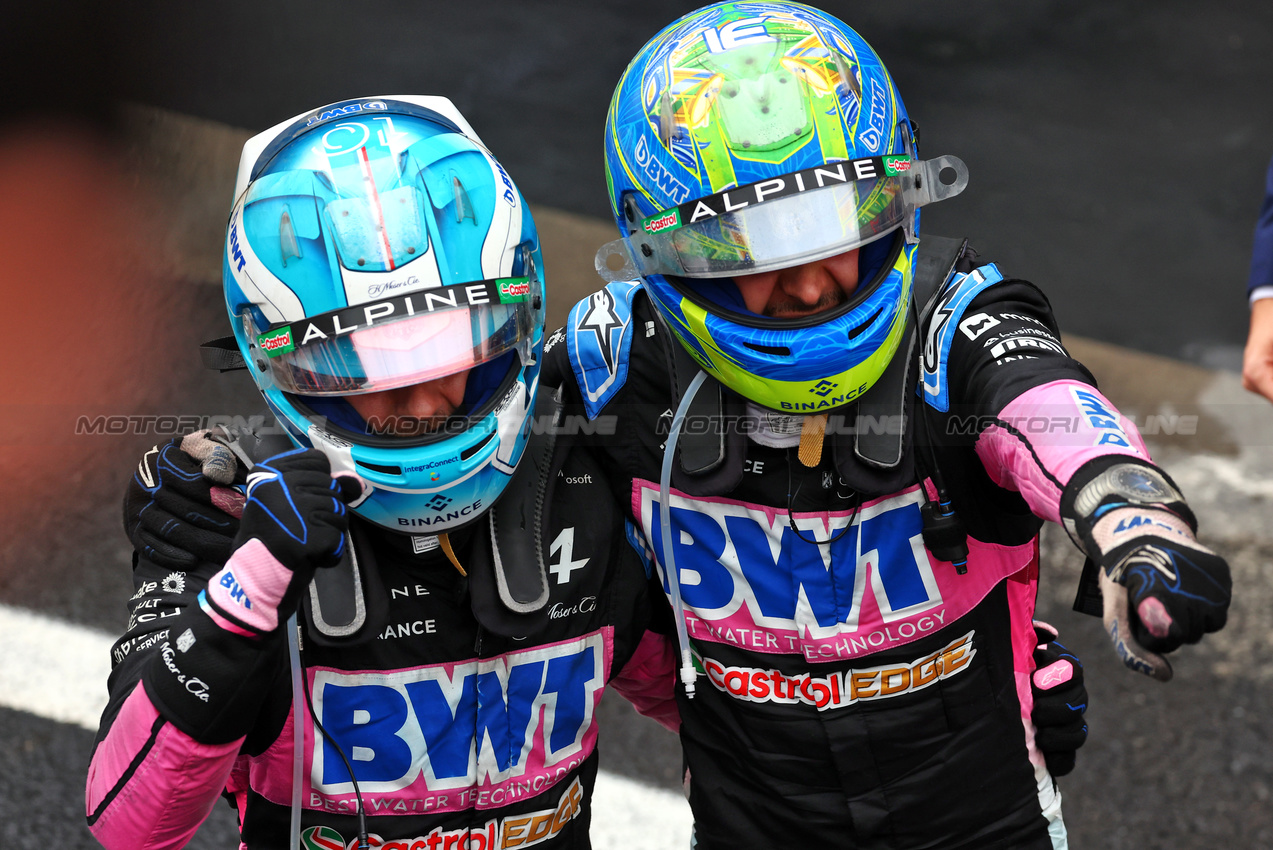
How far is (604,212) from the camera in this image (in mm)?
6336

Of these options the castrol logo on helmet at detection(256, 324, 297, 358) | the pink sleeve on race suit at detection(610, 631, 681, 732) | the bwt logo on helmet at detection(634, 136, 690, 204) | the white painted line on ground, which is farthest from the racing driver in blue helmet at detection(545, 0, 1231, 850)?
the white painted line on ground

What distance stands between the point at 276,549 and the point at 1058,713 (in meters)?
1.63

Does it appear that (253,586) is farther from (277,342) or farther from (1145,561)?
(1145,561)

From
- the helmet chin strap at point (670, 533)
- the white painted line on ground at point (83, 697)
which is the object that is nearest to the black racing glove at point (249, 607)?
the helmet chin strap at point (670, 533)

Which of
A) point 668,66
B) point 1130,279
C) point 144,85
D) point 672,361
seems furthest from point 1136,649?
point 144,85

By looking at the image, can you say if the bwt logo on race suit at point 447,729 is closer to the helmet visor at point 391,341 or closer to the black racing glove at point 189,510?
the black racing glove at point 189,510

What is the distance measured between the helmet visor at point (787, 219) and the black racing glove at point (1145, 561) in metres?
0.66

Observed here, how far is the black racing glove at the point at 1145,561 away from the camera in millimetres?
1567

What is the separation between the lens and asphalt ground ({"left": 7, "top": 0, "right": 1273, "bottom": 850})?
4883 mm

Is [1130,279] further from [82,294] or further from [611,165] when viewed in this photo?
[82,294]

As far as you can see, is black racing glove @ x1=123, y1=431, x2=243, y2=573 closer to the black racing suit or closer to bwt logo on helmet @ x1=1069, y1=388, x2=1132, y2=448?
the black racing suit

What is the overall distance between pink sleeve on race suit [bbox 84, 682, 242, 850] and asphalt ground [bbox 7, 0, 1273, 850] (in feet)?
7.72

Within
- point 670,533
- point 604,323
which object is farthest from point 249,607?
point 604,323

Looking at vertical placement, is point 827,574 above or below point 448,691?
above
